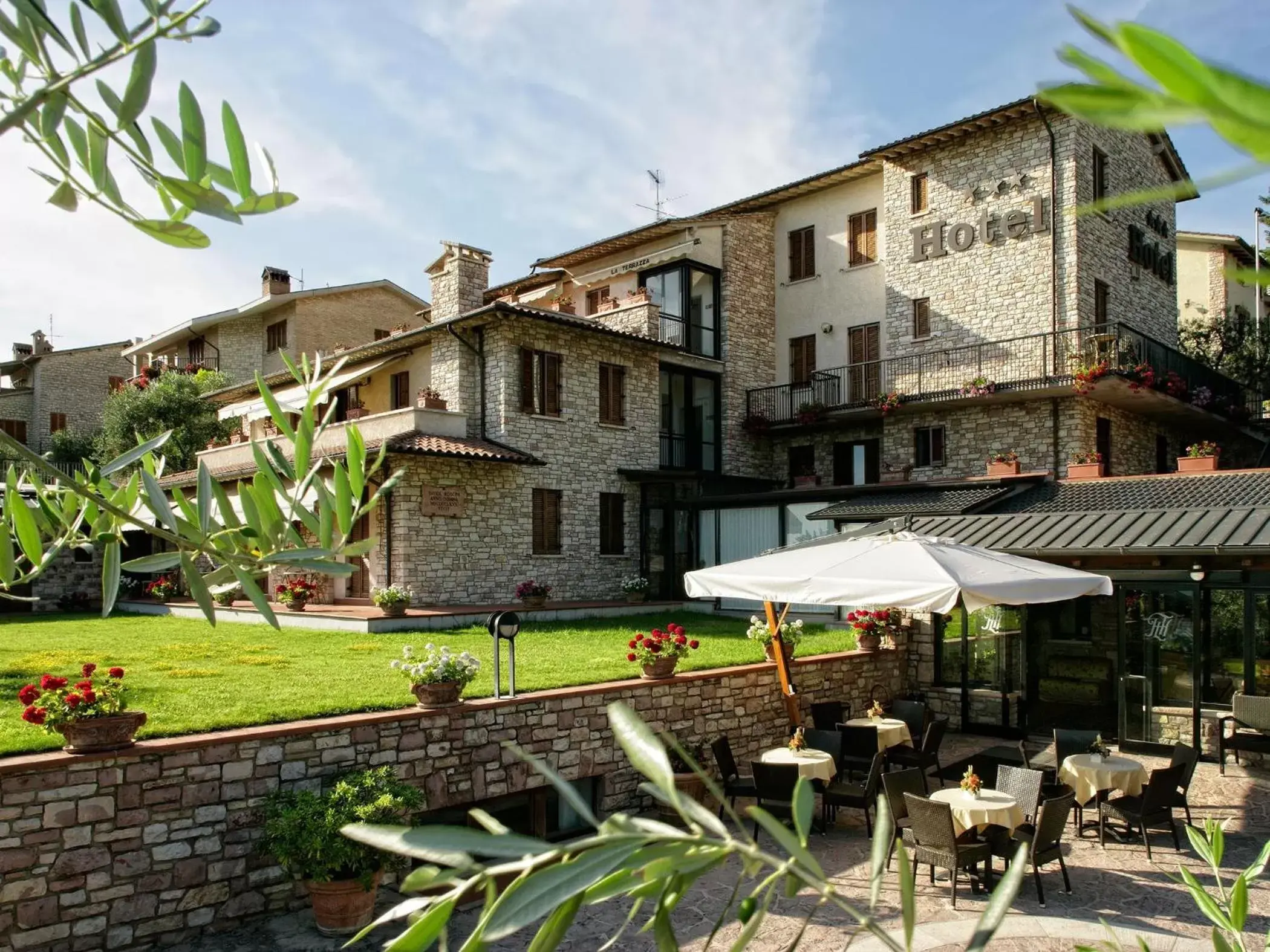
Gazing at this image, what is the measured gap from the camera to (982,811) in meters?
8.71

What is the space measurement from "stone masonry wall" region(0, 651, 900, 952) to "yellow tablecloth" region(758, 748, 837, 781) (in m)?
1.74

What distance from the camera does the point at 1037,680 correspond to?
47.9 ft

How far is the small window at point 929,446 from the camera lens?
25031 millimetres

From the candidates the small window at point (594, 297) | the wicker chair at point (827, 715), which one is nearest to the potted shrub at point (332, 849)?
the wicker chair at point (827, 715)

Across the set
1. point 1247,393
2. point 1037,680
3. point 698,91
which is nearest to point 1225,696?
point 1037,680

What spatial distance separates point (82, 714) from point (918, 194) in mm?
24178

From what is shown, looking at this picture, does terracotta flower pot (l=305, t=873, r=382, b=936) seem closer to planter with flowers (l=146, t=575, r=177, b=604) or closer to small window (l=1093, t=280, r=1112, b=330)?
planter with flowers (l=146, t=575, r=177, b=604)

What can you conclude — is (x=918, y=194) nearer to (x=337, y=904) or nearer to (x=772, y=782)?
(x=772, y=782)

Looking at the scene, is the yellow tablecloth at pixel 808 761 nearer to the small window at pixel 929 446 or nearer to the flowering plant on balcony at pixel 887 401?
the flowering plant on balcony at pixel 887 401

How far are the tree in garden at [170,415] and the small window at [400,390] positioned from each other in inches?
274

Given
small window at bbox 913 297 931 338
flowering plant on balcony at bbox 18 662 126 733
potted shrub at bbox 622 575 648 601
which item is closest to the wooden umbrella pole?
flowering plant on balcony at bbox 18 662 126 733

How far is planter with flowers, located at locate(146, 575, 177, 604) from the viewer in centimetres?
2381

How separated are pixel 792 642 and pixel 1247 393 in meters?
21.8

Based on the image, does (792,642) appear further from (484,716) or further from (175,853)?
(175,853)
